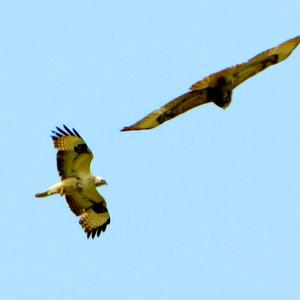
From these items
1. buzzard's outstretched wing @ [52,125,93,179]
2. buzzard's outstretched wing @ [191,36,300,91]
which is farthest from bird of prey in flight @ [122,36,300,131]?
buzzard's outstretched wing @ [52,125,93,179]

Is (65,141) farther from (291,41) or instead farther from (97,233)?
(291,41)

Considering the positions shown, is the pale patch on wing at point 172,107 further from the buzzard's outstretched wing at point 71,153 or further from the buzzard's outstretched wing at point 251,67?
the buzzard's outstretched wing at point 71,153

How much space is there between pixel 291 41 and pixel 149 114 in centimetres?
246

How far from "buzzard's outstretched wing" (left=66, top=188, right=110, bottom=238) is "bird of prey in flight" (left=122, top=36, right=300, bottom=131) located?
3.41 meters

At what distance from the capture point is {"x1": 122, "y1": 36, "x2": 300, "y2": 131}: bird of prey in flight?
52.4ft

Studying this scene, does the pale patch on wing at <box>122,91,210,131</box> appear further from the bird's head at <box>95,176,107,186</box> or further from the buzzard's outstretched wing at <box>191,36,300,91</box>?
the bird's head at <box>95,176,107,186</box>

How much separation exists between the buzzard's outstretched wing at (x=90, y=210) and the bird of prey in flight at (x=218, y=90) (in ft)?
11.2

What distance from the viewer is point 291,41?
53.7 feet

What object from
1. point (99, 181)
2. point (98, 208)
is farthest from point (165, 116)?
point (98, 208)

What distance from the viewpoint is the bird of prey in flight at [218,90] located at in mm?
15961

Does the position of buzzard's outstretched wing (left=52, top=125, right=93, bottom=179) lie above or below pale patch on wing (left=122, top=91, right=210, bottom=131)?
above

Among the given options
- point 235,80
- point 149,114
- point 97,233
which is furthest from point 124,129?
point 97,233

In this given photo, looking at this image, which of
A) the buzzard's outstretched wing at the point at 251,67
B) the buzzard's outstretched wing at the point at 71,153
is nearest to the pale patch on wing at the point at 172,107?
the buzzard's outstretched wing at the point at 251,67

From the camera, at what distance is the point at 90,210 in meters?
19.6
